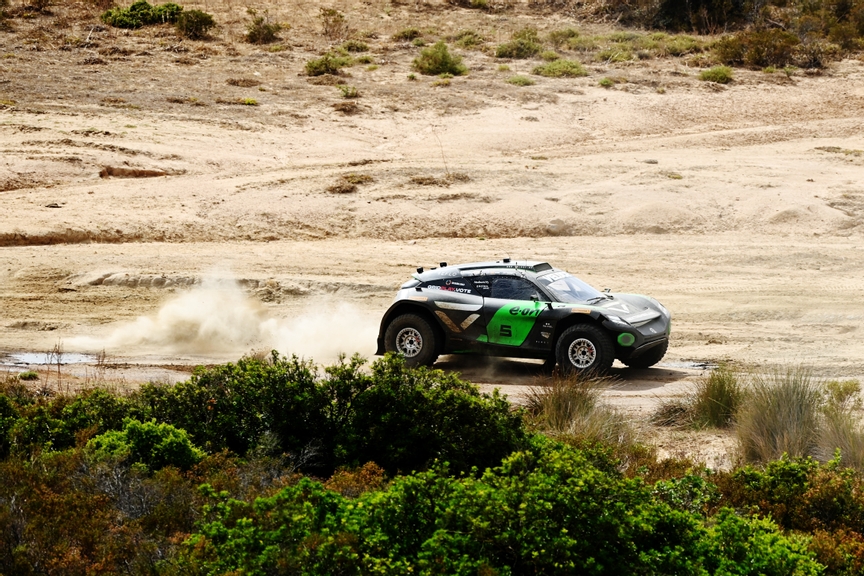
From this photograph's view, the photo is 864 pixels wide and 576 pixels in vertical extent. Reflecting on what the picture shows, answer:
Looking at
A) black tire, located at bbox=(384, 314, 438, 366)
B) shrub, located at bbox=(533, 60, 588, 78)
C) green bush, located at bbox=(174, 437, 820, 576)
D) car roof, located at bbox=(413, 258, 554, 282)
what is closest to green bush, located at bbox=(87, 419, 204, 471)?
green bush, located at bbox=(174, 437, 820, 576)

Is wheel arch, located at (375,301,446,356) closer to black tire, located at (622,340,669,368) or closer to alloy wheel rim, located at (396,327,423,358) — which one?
alloy wheel rim, located at (396,327,423,358)

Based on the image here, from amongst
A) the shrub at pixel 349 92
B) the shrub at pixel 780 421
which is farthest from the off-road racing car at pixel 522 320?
the shrub at pixel 349 92

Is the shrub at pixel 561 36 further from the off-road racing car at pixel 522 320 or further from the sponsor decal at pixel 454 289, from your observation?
the sponsor decal at pixel 454 289

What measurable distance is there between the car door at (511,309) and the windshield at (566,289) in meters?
0.22

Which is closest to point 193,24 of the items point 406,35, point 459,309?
point 406,35

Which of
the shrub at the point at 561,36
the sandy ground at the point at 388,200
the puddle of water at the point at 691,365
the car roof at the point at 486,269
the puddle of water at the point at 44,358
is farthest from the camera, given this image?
the shrub at the point at 561,36

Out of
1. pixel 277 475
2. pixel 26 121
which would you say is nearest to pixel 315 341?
pixel 277 475

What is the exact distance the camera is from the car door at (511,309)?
47.8 feet

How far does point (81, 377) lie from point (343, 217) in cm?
1110

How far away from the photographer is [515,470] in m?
7.66

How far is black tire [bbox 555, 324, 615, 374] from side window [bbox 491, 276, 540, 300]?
31.8 inches

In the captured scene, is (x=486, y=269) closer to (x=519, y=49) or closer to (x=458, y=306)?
(x=458, y=306)

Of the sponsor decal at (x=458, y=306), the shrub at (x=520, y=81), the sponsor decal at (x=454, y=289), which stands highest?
the shrub at (x=520, y=81)

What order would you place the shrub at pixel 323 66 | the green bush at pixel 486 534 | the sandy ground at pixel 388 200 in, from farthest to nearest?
the shrub at pixel 323 66
the sandy ground at pixel 388 200
the green bush at pixel 486 534
